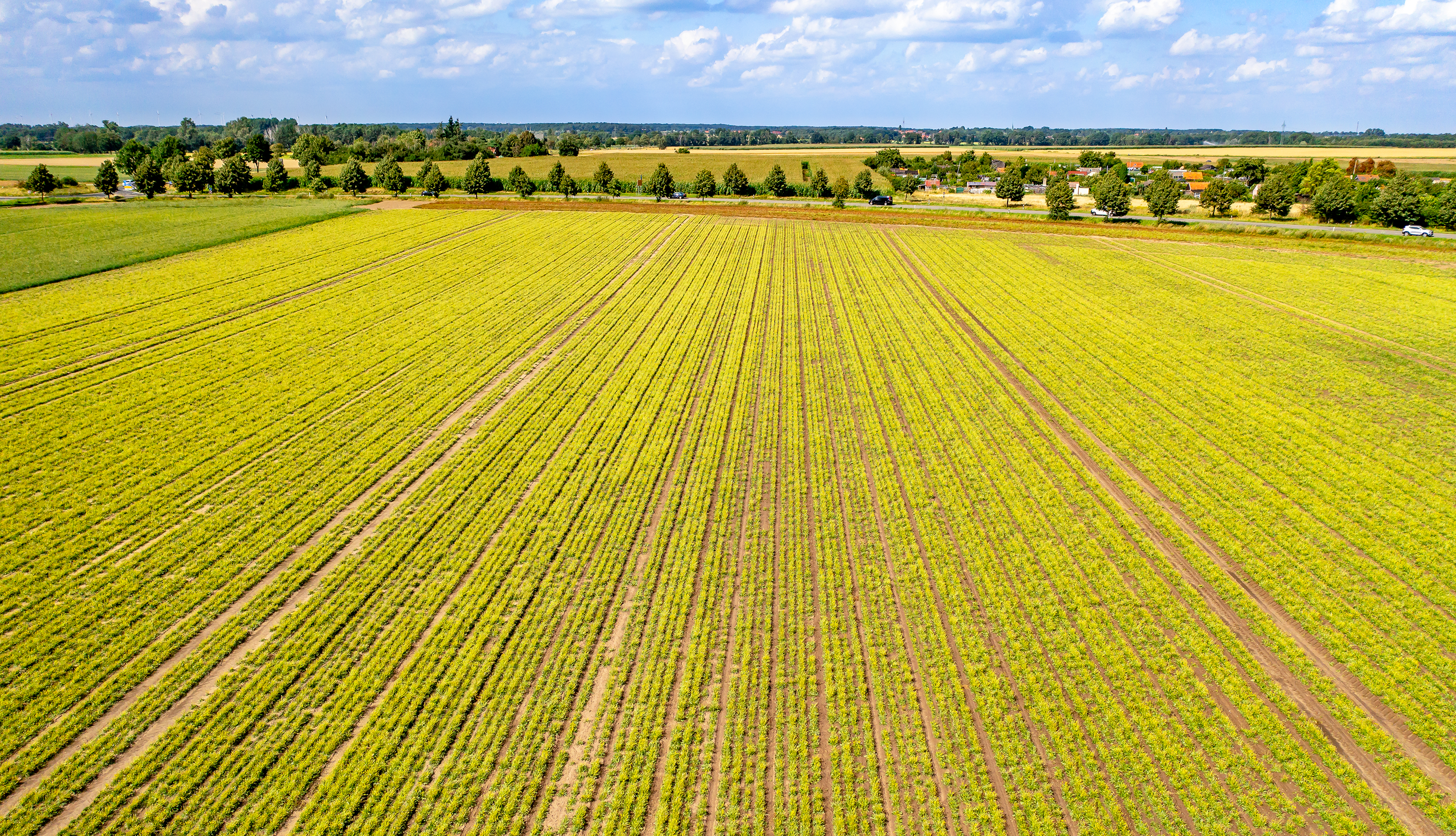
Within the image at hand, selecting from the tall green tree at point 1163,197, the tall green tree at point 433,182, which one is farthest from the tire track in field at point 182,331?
the tall green tree at point 1163,197

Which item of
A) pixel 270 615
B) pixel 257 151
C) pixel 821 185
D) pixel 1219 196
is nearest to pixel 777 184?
pixel 821 185

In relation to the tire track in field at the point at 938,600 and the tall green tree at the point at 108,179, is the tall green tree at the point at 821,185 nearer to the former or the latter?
the tire track in field at the point at 938,600

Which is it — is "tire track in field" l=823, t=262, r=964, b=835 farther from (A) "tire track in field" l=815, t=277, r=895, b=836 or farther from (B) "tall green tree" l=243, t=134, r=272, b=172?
(B) "tall green tree" l=243, t=134, r=272, b=172

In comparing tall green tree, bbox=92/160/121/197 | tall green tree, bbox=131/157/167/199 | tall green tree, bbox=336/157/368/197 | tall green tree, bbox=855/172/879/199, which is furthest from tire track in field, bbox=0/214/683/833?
tall green tree, bbox=92/160/121/197

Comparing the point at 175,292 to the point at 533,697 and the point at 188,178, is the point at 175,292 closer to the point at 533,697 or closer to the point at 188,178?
the point at 533,697

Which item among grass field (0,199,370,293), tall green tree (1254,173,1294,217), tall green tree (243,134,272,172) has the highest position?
tall green tree (243,134,272,172)

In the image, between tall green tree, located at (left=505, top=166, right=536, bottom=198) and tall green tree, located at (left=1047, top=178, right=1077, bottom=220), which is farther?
tall green tree, located at (left=505, top=166, right=536, bottom=198)
